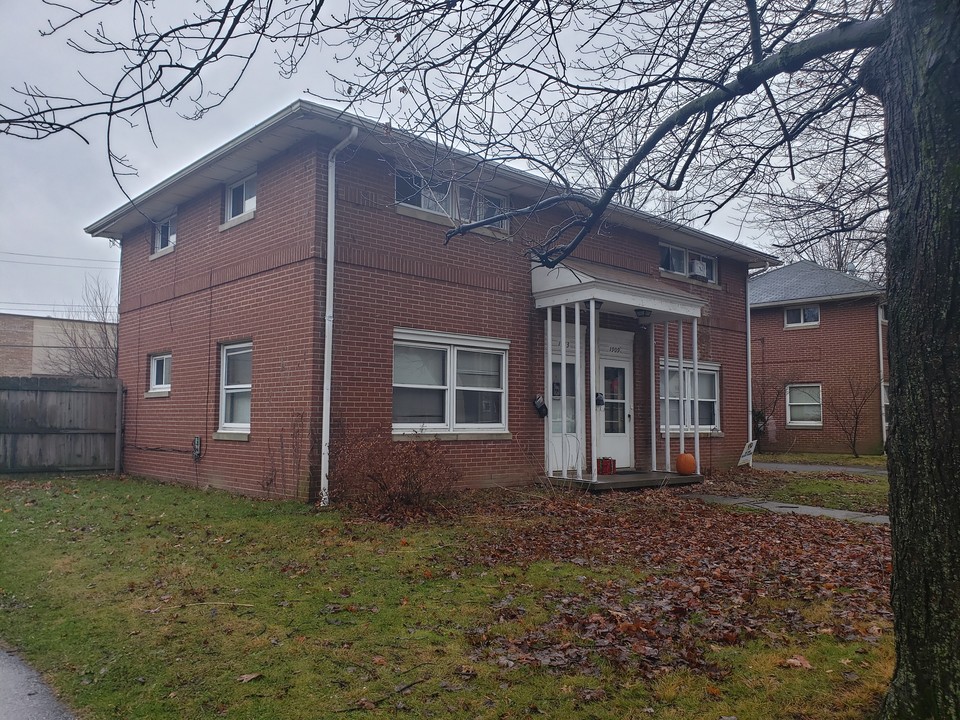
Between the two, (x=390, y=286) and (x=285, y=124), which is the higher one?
(x=285, y=124)

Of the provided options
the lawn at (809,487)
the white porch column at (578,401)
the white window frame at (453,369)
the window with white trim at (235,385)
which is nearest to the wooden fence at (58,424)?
the window with white trim at (235,385)

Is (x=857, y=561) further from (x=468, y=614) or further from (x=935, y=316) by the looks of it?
(x=935, y=316)

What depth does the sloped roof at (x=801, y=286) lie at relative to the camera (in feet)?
82.1

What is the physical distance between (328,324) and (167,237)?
6.21m

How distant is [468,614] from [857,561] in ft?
13.8

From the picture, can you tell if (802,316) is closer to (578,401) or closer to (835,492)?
(835,492)

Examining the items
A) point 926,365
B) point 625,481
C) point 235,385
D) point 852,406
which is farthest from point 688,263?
point 926,365

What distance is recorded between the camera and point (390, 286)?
11.4 m

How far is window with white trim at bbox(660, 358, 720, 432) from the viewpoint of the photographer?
1648 centimetres

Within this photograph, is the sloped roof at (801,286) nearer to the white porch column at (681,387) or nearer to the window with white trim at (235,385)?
the white porch column at (681,387)

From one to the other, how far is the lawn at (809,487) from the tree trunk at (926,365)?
852cm

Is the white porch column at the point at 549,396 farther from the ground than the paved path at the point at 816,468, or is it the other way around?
the white porch column at the point at 549,396

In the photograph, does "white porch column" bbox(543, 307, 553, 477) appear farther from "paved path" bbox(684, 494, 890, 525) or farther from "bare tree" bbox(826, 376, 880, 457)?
"bare tree" bbox(826, 376, 880, 457)

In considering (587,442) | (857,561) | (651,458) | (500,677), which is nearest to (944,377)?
(500,677)
